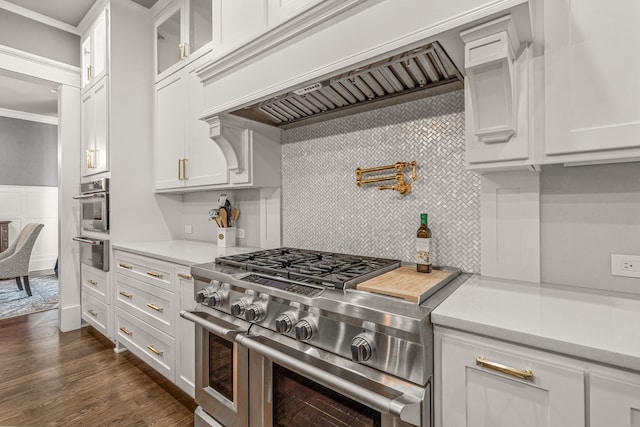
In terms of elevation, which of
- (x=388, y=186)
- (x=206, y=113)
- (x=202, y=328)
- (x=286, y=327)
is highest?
(x=206, y=113)

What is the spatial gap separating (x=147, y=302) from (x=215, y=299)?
3.48 ft

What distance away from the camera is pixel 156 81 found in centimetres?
292

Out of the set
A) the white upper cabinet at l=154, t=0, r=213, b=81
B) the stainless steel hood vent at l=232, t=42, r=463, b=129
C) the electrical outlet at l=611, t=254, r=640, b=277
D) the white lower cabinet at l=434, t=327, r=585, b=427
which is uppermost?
the white upper cabinet at l=154, t=0, r=213, b=81

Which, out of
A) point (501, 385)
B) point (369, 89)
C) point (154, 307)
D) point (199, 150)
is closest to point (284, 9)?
point (369, 89)

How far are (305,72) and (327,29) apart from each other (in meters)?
0.19

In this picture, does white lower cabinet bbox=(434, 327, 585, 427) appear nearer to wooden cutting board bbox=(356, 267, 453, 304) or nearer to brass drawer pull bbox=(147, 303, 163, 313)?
wooden cutting board bbox=(356, 267, 453, 304)

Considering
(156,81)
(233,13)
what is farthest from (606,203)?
(156,81)

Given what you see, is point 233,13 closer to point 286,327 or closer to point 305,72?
point 305,72

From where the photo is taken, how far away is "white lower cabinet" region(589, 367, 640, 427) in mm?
685

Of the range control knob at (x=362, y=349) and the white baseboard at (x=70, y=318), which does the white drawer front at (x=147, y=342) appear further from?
the range control knob at (x=362, y=349)

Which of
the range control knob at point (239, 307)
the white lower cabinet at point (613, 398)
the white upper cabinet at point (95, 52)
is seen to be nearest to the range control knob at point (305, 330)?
the range control knob at point (239, 307)

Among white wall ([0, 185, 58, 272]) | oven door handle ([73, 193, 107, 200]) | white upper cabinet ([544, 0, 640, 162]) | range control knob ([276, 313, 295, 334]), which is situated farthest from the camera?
white wall ([0, 185, 58, 272])

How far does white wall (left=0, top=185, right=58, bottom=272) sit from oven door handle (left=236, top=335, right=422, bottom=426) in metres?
6.59

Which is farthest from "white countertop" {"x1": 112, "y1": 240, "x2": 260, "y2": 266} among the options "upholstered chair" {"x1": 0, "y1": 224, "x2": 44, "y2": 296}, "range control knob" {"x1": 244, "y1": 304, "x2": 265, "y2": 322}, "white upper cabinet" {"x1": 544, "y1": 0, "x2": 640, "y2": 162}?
"upholstered chair" {"x1": 0, "y1": 224, "x2": 44, "y2": 296}
